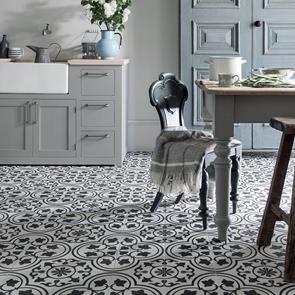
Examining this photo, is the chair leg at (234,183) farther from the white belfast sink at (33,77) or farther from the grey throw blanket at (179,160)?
the white belfast sink at (33,77)

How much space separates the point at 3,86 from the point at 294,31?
2.67 m

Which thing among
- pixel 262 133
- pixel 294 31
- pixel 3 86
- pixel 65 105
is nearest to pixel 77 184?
pixel 65 105

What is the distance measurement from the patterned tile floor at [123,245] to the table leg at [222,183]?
10 cm

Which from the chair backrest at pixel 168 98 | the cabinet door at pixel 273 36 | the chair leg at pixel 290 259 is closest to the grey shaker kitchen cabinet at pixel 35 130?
the chair backrest at pixel 168 98

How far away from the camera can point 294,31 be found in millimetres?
4836

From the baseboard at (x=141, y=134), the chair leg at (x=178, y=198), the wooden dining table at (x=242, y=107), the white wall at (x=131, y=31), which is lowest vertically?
the chair leg at (x=178, y=198)

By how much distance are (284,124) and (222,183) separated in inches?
19.3

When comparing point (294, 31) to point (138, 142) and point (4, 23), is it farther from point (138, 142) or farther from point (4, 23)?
point (4, 23)

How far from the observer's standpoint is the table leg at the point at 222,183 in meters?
2.53

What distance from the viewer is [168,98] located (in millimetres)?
3258

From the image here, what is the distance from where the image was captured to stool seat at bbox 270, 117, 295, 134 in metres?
2.18

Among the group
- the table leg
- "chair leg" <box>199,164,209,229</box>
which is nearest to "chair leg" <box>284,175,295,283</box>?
the table leg

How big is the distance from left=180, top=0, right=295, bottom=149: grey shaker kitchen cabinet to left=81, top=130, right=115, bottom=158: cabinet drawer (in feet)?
2.97

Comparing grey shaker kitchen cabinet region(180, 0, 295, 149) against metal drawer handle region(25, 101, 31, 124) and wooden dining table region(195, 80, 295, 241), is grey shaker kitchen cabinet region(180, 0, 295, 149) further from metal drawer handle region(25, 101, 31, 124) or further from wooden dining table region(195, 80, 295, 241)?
wooden dining table region(195, 80, 295, 241)
